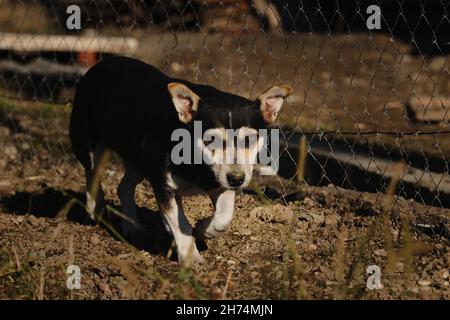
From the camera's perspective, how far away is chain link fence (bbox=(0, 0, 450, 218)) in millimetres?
5789

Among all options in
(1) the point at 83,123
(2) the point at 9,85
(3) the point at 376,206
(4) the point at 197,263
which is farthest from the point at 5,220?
A: (2) the point at 9,85

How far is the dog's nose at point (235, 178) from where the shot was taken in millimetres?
4234

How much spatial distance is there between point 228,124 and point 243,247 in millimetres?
951

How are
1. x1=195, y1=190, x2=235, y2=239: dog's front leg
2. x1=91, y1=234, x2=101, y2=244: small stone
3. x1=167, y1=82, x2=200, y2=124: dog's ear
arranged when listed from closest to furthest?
x1=167, y1=82, x2=200, y2=124: dog's ear, x1=195, y1=190, x2=235, y2=239: dog's front leg, x1=91, y1=234, x2=101, y2=244: small stone

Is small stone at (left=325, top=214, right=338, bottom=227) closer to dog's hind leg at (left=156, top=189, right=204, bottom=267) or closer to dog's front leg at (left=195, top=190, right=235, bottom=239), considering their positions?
dog's front leg at (left=195, top=190, right=235, bottom=239)

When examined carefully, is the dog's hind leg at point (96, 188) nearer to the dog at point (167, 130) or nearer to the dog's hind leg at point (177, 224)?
the dog at point (167, 130)

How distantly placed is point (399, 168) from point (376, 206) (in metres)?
0.40

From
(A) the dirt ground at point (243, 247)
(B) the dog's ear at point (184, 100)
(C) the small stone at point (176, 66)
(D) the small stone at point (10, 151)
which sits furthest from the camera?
(C) the small stone at point (176, 66)

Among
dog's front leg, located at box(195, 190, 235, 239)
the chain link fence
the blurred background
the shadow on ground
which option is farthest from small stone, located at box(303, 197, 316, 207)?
dog's front leg, located at box(195, 190, 235, 239)

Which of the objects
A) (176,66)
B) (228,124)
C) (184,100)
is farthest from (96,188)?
(176,66)

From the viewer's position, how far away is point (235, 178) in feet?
13.9

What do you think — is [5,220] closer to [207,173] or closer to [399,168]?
[207,173]

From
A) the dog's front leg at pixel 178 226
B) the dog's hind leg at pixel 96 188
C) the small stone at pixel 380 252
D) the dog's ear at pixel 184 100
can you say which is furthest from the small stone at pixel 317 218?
the dog's hind leg at pixel 96 188

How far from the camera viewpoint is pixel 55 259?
4.69 meters
